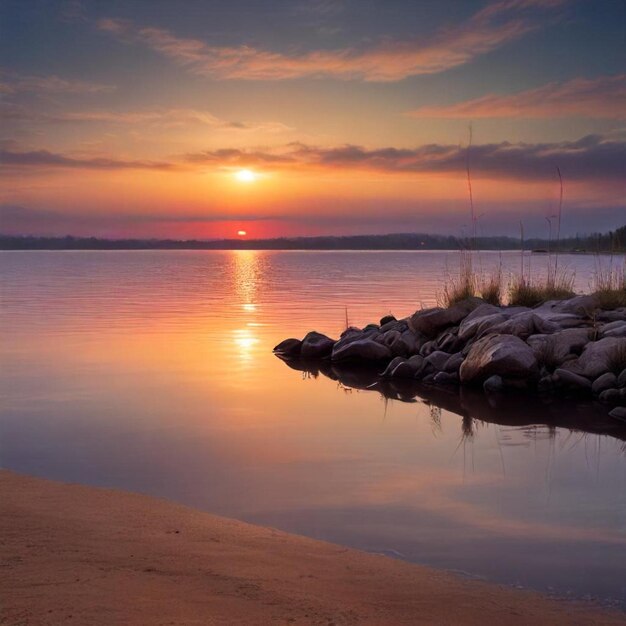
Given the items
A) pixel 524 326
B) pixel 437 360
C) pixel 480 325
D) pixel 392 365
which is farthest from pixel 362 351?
pixel 524 326

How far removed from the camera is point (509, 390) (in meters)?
10.5

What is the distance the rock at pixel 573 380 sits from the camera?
10.1 metres

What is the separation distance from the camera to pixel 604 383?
9805 millimetres

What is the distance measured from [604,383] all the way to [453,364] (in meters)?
2.35

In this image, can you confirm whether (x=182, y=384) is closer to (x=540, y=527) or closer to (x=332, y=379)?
(x=332, y=379)

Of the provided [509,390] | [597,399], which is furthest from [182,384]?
[597,399]

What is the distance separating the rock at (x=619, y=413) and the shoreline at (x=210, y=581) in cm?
532

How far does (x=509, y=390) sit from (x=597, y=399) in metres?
1.19

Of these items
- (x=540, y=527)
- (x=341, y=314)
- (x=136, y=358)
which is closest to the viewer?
(x=540, y=527)

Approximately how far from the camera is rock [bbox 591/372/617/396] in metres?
9.77

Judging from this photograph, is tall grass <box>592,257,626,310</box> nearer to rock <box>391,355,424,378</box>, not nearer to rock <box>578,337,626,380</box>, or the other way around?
rock <box>578,337,626,380</box>

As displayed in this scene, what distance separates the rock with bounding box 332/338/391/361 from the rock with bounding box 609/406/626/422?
4824mm

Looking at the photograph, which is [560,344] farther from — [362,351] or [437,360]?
[362,351]

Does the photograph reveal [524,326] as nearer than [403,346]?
Yes
